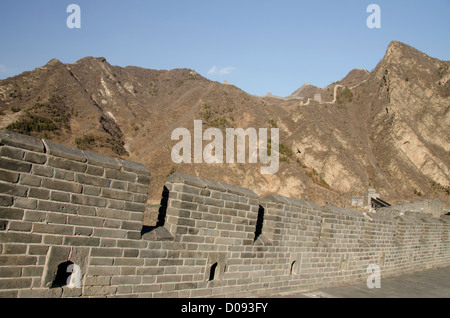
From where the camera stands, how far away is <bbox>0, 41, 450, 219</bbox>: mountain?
3297 cm

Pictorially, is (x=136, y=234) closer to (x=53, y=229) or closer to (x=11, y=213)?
(x=53, y=229)

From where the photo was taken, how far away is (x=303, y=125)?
132 feet

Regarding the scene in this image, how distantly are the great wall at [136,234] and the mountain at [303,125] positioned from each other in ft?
71.6

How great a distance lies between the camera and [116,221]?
4.31 meters

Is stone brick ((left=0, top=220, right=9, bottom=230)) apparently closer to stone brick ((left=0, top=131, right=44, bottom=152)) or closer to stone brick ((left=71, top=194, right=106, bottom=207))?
stone brick ((left=71, top=194, right=106, bottom=207))

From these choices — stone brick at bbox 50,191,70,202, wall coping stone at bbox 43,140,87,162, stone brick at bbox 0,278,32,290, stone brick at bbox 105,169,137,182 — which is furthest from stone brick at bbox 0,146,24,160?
stone brick at bbox 0,278,32,290

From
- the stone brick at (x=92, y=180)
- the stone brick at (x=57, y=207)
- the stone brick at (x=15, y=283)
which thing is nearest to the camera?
the stone brick at (x=15, y=283)

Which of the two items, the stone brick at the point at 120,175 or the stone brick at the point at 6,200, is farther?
the stone brick at the point at 120,175

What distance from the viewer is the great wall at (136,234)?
11.8ft

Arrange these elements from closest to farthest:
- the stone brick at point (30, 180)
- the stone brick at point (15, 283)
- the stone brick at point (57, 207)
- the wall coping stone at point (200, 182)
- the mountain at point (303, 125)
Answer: the stone brick at point (15, 283), the stone brick at point (30, 180), the stone brick at point (57, 207), the wall coping stone at point (200, 182), the mountain at point (303, 125)

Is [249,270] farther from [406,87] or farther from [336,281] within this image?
[406,87]

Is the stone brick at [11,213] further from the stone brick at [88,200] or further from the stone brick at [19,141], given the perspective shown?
the stone brick at [19,141]

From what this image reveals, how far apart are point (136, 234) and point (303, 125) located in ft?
124

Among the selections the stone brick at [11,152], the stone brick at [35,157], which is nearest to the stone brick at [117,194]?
the stone brick at [35,157]
